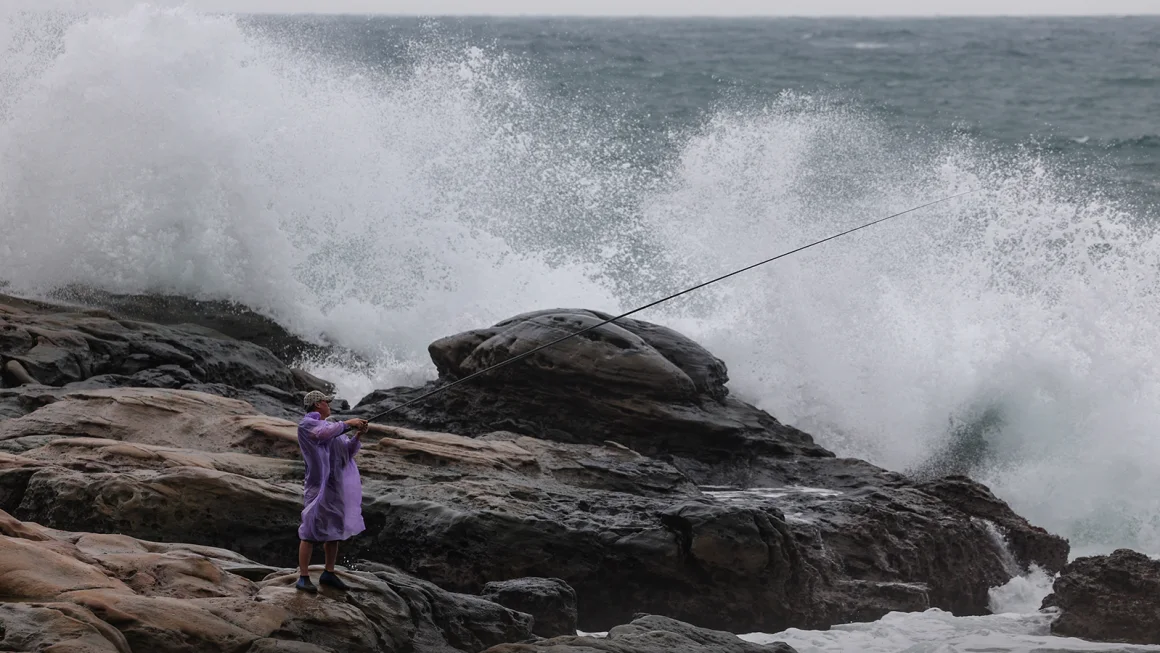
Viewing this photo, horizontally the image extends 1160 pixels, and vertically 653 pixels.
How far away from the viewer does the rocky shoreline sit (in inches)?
212

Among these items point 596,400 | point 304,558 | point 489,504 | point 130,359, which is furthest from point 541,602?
point 130,359

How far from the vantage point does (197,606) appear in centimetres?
489

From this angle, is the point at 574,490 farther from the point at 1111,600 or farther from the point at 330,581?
the point at 1111,600

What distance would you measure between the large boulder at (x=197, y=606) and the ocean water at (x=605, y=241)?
301 cm

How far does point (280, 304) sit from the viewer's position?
1284cm

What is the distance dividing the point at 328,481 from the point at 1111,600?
4514 mm

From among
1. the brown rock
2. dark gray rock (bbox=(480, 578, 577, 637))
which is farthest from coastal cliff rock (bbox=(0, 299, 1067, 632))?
the brown rock

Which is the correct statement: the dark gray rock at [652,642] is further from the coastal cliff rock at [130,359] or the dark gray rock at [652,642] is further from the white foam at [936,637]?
the coastal cliff rock at [130,359]

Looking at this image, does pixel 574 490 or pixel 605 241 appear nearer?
pixel 574 490

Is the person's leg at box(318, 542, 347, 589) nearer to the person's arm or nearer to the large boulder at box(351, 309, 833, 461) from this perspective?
the person's arm

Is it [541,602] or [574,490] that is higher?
[574,490]

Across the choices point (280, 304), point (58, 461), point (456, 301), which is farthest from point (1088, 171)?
point (58, 461)

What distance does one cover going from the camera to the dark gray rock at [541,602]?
6047 millimetres

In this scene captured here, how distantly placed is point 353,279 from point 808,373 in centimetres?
490
